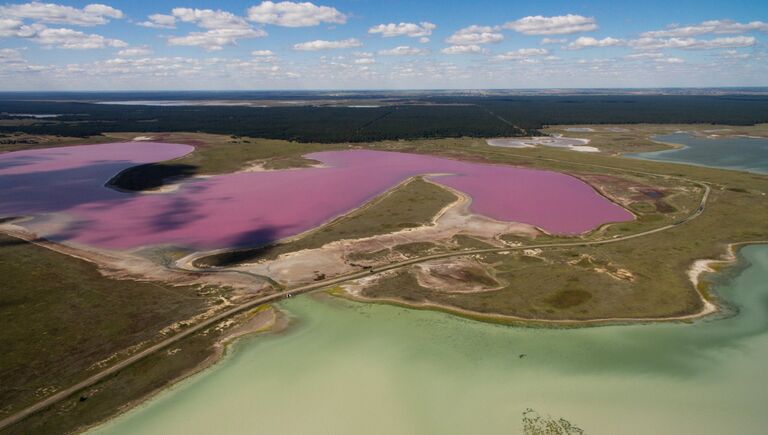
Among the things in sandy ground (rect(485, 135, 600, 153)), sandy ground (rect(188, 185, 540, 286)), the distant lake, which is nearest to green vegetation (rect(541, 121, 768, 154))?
sandy ground (rect(485, 135, 600, 153))

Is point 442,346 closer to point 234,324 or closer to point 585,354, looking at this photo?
point 585,354

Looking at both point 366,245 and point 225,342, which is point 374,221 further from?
Result: point 225,342

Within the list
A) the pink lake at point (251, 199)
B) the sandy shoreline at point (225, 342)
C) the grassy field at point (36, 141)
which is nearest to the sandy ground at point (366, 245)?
the pink lake at point (251, 199)

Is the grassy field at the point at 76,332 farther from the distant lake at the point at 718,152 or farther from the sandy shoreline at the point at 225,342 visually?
the distant lake at the point at 718,152

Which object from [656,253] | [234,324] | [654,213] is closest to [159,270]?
[234,324]

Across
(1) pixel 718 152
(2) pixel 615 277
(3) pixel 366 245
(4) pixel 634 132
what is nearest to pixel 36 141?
(3) pixel 366 245
